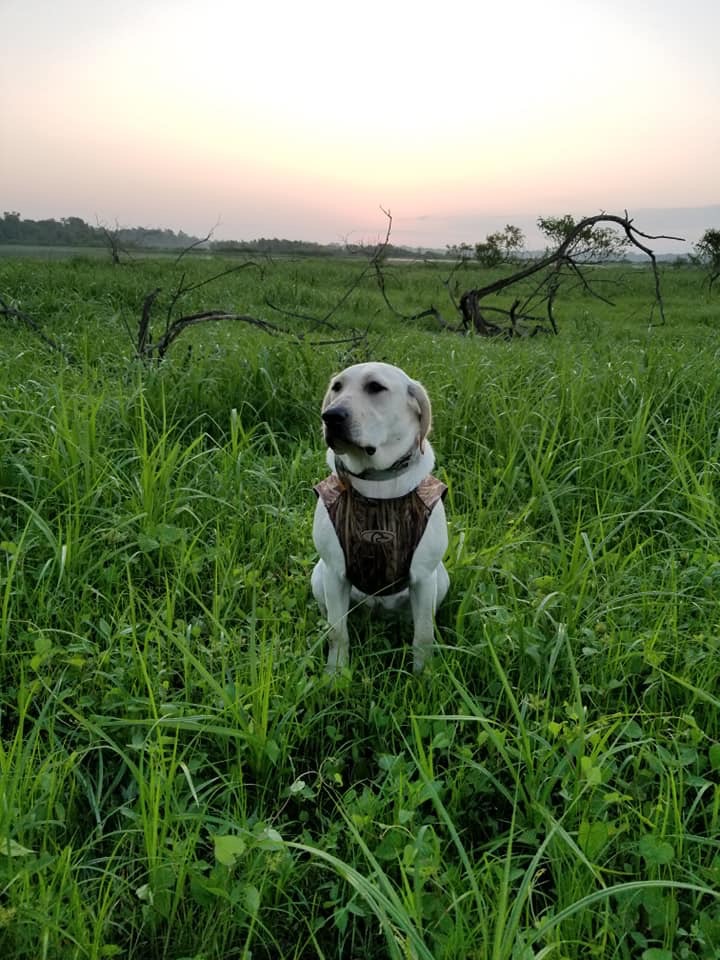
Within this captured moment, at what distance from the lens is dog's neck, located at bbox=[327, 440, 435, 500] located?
2141mm

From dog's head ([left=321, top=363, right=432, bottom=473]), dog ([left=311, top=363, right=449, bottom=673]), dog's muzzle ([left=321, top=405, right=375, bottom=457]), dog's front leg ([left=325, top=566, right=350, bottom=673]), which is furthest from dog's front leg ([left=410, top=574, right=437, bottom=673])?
dog's muzzle ([left=321, top=405, right=375, bottom=457])

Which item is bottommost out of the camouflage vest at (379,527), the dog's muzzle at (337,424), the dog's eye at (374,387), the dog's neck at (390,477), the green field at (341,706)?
the green field at (341,706)

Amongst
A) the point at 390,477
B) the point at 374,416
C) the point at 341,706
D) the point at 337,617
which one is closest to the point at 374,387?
the point at 374,416

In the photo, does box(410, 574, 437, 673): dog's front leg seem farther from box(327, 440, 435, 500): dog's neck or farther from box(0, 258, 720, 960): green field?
box(327, 440, 435, 500): dog's neck

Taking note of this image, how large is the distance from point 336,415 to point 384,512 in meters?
0.39

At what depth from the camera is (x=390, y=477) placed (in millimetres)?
2152

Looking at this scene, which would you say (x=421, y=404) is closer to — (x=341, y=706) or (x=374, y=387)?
(x=374, y=387)

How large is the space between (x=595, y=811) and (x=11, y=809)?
1.39m

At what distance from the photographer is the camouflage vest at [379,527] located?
213cm

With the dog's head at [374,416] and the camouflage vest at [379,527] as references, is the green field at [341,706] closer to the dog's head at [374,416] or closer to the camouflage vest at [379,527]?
the camouflage vest at [379,527]

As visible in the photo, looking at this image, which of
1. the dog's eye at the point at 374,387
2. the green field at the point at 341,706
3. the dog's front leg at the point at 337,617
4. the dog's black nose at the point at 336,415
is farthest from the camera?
the dog's front leg at the point at 337,617

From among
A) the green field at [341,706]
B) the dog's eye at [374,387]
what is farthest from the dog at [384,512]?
the green field at [341,706]

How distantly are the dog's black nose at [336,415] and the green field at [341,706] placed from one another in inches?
28.2

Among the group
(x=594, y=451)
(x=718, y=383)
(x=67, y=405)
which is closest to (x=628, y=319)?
(x=718, y=383)
